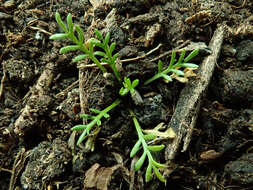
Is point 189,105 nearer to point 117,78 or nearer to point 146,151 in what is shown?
point 146,151

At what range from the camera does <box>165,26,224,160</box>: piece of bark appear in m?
1.58

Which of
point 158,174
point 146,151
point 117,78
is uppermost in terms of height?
point 117,78

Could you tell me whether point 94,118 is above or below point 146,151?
above

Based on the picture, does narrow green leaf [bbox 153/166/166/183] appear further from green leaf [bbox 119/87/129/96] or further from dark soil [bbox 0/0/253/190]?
green leaf [bbox 119/87/129/96]

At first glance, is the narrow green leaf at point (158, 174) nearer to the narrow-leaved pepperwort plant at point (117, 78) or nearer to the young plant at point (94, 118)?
the narrow-leaved pepperwort plant at point (117, 78)

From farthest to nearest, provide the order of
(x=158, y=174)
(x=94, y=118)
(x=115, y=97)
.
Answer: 1. (x=115, y=97)
2. (x=94, y=118)
3. (x=158, y=174)

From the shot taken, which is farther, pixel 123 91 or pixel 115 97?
pixel 115 97

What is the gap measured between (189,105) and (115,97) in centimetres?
58

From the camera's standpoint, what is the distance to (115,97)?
5.77ft

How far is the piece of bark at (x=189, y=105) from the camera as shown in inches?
62.3

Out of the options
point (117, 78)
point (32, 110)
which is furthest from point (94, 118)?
point (32, 110)

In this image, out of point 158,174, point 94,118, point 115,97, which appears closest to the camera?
point 158,174

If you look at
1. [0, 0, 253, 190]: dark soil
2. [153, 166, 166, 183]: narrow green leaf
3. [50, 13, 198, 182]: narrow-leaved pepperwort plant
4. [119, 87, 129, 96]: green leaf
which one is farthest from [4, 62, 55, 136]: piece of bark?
[153, 166, 166, 183]: narrow green leaf

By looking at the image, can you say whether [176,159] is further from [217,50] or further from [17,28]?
[17,28]
